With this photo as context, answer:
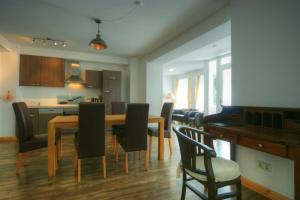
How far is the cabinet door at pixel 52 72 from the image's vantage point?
4836 mm

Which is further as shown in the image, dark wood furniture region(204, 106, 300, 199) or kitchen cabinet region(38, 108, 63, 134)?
kitchen cabinet region(38, 108, 63, 134)

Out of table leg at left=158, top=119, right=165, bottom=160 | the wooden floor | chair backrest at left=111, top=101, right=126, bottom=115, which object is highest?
chair backrest at left=111, top=101, right=126, bottom=115

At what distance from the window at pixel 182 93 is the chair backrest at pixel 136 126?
7.24 m

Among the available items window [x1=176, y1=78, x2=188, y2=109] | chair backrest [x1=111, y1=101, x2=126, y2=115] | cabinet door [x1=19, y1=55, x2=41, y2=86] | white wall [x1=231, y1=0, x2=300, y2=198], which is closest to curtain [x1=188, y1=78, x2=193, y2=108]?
window [x1=176, y1=78, x2=188, y2=109]

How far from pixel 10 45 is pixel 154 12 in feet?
13.0

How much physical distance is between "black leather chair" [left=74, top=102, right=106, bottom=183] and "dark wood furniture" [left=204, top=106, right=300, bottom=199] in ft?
4.73

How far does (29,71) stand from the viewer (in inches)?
185

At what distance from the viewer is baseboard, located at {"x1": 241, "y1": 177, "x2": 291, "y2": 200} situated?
1.80 m

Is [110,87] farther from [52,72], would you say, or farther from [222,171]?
[222,171]

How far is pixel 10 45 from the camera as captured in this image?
429 cm

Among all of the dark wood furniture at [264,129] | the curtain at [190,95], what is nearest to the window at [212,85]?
the curtain at [190,95]

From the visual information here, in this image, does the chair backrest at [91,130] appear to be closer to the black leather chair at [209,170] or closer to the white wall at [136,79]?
the black leather chair at [209,170]

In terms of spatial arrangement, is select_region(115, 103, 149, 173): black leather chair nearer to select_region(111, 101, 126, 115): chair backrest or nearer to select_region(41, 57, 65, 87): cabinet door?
select_region(111, 101, 126, 115): chair backrest

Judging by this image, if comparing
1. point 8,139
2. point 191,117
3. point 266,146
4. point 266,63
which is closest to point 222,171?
point 266,146
